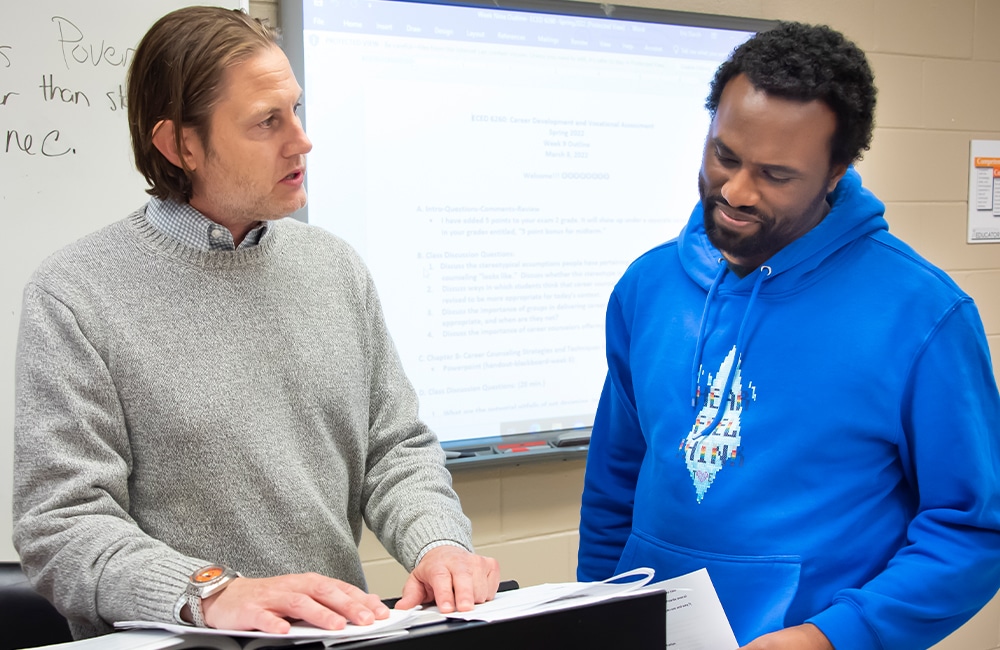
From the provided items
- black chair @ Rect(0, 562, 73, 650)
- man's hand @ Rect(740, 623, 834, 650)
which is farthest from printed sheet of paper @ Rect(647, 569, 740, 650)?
black chair @ Rect(0, 562, 73, 650)

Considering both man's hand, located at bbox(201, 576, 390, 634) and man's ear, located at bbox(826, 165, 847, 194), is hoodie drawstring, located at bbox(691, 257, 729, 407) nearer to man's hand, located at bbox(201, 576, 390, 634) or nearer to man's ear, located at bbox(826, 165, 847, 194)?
man's ear, located at bbox(826, 165, 847, 194)

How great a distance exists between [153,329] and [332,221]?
0.89m

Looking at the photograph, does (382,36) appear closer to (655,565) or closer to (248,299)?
(248,299)

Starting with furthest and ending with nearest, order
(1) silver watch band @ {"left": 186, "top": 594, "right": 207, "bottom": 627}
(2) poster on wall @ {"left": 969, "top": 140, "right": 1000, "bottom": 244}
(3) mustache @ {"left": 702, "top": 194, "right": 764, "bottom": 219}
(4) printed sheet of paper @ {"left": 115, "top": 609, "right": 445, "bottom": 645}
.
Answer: (2) poster on wall @ {"left": 969, "top": 140, "right": 1000, "bottom": 244} → (3) mustache @ {"left": 702, "top": 194, "right": 764, "bottom": 219} → (1) silver watch band @ {"left": 186, "top": 594, "right": 207, "bottom": 627} → (4) printed sheet of paper @ {"left": 115, "top": 609, "right": 445, "bottom": 645}

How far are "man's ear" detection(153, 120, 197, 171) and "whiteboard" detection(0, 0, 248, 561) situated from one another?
0.66 meters

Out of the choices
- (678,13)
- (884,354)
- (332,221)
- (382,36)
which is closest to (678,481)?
(884,354)

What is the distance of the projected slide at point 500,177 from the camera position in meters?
1.93

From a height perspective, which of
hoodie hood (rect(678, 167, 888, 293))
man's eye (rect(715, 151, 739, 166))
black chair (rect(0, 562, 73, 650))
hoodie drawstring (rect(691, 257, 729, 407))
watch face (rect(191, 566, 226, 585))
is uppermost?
man's eye (rect(715, 151, 739, 166))

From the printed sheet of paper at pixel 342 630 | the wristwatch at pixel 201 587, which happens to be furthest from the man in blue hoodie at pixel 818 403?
the wristwatch at pixel 201 587

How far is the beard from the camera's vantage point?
1127 mm

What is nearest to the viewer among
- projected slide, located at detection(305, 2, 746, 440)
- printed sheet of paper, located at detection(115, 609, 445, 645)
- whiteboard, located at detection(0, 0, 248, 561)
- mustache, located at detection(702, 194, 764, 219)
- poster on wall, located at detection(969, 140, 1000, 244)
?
printed sheet of paper, located at detection(115, 609, 445, 645)

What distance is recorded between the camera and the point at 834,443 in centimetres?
109

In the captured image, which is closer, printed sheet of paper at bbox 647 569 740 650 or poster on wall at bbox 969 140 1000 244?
printed sheet of paper at bbox 647 569 740 650

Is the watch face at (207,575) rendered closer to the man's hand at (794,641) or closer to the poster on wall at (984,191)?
the man's hand at (794,641)
